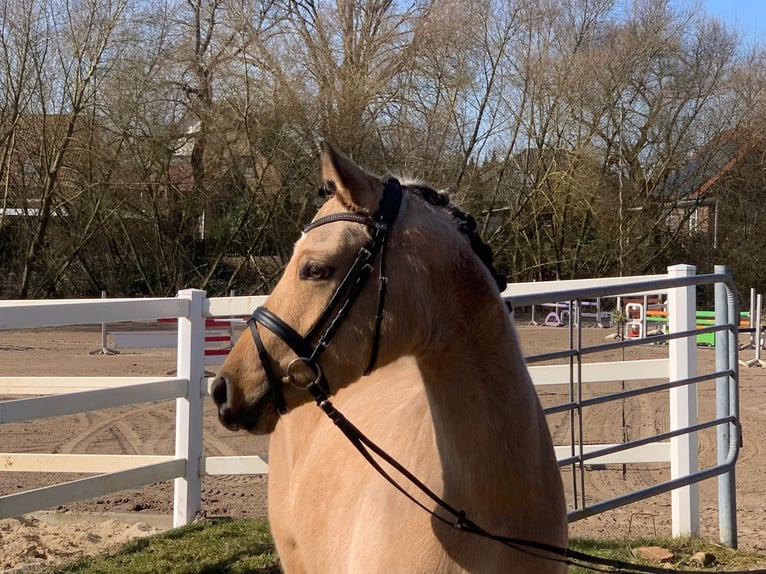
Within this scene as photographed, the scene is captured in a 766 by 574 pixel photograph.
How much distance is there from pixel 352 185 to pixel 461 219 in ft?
1.15

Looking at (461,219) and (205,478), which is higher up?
(461,219)

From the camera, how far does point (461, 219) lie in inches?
91.3

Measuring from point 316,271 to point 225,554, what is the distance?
352 centimetres

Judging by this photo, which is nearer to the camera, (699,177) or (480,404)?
(480,404)

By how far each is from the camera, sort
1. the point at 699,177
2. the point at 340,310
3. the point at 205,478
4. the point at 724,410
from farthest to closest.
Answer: the point at 699,177 → the point at 205,478 → the point at 724,410 → the point at 340,310

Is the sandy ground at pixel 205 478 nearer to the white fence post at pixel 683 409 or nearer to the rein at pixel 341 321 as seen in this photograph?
the white fence post at pixel 683 409

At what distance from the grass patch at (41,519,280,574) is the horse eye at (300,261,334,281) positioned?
3307mm

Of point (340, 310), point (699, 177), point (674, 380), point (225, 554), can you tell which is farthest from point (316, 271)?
point (699, 177)

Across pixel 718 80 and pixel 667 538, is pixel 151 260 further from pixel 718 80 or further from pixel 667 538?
pixel 667 538

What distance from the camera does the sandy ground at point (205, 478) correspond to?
5809 mm

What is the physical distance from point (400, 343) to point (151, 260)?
2155 centimetres

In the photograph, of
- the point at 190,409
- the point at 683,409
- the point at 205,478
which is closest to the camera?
the point at 683,409

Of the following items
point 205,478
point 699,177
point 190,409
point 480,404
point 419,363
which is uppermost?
point 699,177

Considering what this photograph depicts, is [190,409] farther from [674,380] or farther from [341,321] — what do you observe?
[341,321]
